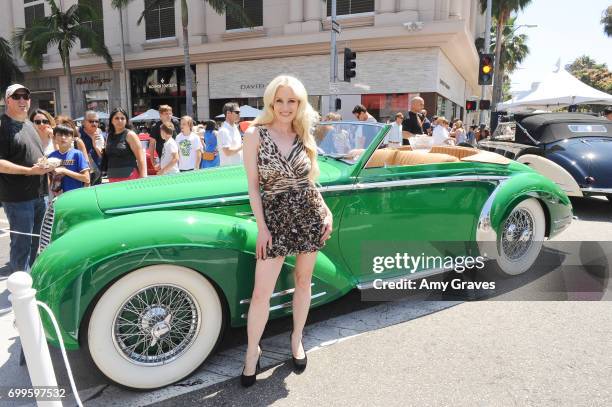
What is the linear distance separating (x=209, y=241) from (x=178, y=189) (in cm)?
59

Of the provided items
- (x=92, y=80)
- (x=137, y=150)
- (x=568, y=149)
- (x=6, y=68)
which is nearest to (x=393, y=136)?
(x=137, y=150)

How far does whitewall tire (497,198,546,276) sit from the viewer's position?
4.02m

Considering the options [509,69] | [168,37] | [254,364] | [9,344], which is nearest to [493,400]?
[254,364]

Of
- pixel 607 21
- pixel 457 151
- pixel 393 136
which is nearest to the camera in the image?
pixel 393 136

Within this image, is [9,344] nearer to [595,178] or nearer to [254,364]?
[254,364]

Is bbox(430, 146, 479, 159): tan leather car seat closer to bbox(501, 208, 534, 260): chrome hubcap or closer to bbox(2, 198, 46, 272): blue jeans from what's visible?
bbox(501, 208, 534, 260): chrome hubcap

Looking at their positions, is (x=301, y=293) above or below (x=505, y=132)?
below

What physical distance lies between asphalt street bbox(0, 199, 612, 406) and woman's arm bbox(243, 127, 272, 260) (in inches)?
34.6

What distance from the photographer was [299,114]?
2.37 metres

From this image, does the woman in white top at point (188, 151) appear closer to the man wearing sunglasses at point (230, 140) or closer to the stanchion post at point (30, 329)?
the man wearing sunglasses at point (230, 140)

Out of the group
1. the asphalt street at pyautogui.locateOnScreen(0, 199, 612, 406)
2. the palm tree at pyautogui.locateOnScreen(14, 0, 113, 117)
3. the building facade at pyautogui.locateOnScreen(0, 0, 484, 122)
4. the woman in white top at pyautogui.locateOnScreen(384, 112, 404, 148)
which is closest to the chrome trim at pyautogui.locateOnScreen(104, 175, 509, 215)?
the woman in white top at pyautogui.locateOnScreen(384, 112, 404, 148)

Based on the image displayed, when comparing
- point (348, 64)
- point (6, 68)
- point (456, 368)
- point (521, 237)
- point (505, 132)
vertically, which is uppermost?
point (6, 68)

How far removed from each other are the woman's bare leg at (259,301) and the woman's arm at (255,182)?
0.10 metres

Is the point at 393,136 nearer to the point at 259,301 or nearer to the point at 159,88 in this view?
the point at 259,301
